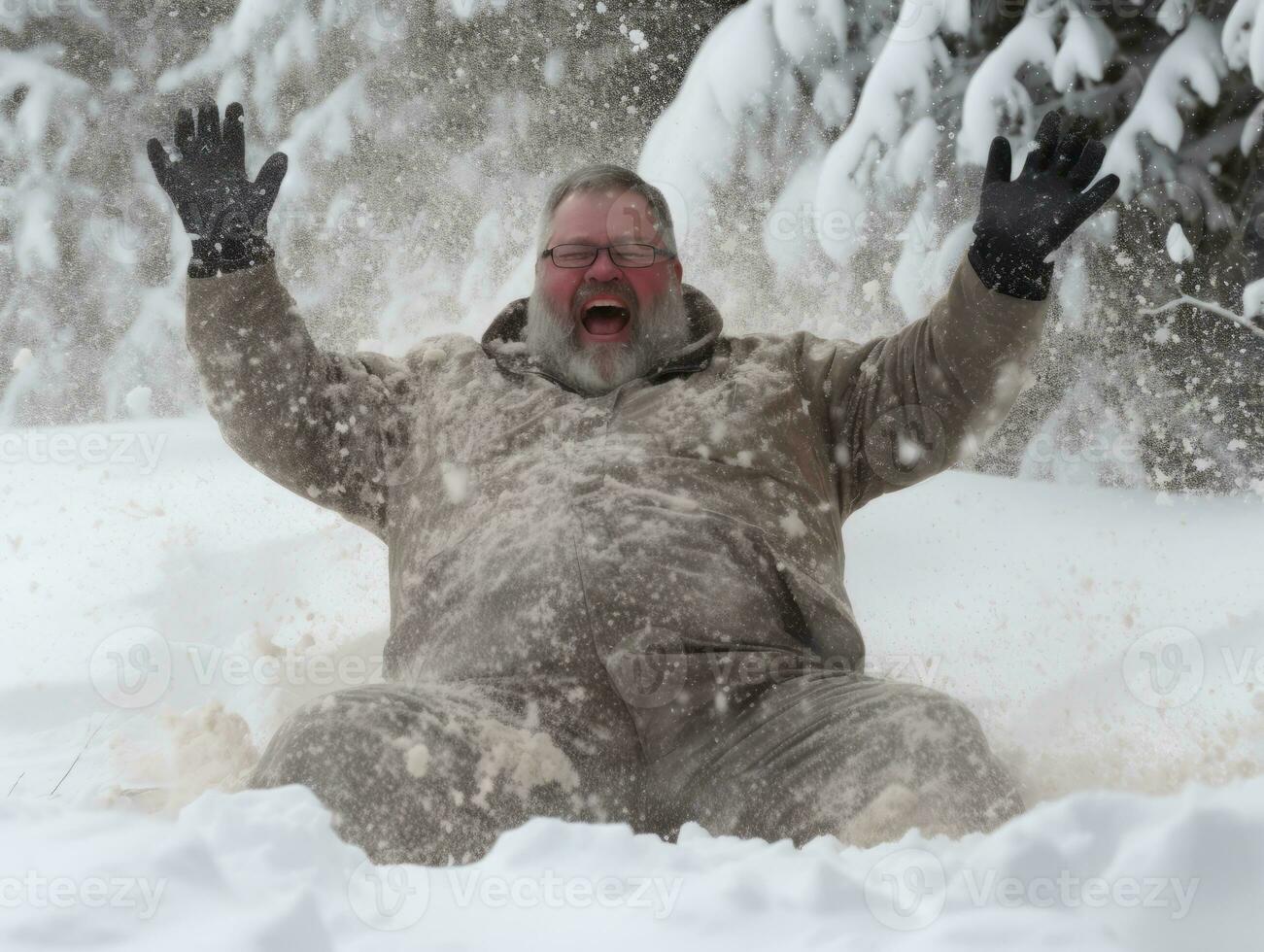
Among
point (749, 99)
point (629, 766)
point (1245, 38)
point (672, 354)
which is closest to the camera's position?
point (629, 766)

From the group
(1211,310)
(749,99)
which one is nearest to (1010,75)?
(749,99)

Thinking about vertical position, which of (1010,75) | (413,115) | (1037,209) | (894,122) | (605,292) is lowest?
(605,292)

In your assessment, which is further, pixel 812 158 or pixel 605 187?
pixel 812 158

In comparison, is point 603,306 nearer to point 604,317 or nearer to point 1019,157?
point 604,317

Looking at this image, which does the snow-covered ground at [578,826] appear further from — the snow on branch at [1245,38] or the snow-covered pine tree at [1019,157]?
the snow on branch at [1245,38]

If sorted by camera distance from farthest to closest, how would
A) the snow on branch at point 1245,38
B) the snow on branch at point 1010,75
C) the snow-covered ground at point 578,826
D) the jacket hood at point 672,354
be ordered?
the snow on branch at point 1010,75 → the snow on branch at point 1245,38 → the jacket hood at point 672,354 → the snow-covered ground at point 578,826

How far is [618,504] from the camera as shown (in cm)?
221

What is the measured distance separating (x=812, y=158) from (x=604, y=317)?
8.15 feet

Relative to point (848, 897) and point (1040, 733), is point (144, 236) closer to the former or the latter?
point (1040, 733)

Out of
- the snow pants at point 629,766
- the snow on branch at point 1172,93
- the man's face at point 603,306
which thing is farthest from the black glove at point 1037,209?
the snow on branch at point 1172,93

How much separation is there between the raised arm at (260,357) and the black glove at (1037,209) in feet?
4.54

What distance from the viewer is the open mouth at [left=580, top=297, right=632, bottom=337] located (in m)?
2.64

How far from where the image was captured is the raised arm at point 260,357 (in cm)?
242

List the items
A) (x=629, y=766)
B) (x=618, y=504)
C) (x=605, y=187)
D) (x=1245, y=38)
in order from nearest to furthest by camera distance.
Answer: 1. (x=629, y=766)
2. (x=618, y=504)
3. (x=605, y=187)
4. (x=1245, y=38)
